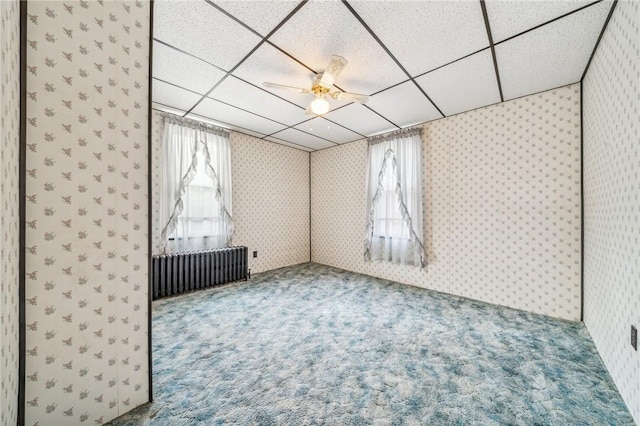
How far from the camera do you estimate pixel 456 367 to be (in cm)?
189

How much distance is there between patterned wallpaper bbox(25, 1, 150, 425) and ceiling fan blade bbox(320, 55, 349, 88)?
4.31 feet

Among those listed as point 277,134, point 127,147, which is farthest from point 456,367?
point 277,134

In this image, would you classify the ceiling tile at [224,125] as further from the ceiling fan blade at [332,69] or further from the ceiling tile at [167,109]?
the ceiling fan blade at [332,69]

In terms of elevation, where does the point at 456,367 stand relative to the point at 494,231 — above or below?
below

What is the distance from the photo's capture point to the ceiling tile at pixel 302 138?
4.27m

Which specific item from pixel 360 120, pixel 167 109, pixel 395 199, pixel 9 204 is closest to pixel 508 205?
pixel 395 199

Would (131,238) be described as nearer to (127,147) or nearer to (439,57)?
(127,147)

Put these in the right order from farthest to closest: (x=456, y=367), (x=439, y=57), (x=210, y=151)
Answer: (x=210, y=151) < (x=439, y=57) < (x=456, y=367)

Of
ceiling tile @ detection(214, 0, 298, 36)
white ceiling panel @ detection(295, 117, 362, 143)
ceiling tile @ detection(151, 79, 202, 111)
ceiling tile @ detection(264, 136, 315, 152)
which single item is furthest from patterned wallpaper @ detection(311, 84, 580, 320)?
ceiling tile @ detection(151, 79, 202, 111)

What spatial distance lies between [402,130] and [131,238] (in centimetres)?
392

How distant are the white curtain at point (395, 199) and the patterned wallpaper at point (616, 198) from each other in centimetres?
181

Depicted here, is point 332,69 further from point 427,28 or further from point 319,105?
point 427,28

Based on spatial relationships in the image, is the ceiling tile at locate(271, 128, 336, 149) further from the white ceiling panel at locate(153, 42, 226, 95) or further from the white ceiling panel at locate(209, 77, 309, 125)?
the white ceiling panel at locate(153, 42, 226, 95)

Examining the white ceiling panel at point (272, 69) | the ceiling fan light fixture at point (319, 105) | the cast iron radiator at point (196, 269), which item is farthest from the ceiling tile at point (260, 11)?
the cast iron radiator at point (196, 269)
